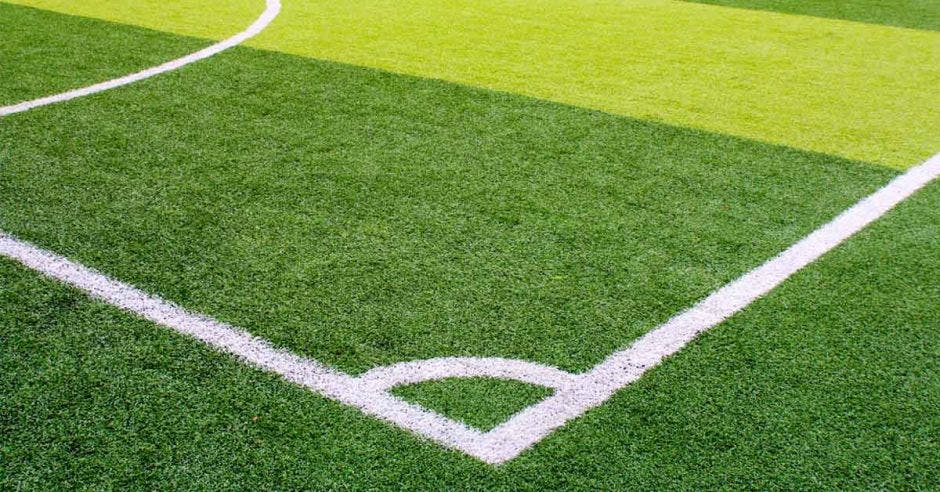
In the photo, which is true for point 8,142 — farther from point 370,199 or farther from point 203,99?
point 370,199

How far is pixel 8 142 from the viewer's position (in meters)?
4.51

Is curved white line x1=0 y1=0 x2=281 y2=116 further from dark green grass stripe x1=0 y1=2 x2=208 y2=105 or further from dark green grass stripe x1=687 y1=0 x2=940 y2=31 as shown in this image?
dark green grass stripe x1=687 y1=0 x2=940 y2=31

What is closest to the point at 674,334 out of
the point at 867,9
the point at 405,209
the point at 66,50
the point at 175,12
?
the point at 405,209

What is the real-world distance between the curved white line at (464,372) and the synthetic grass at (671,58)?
2.65m

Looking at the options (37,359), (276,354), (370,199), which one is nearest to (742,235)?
(370,199)

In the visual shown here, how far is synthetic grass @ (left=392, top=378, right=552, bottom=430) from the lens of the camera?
2.59 metres

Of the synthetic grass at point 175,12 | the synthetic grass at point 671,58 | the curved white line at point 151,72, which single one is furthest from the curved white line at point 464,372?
the synthetic grass at point 175,12

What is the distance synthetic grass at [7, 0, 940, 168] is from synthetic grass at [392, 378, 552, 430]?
2778mm

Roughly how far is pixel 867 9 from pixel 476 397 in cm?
751

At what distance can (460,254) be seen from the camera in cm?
350

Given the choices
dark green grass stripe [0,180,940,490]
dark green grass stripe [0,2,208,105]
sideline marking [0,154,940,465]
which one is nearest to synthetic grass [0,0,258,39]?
dark green grass stripe [0,2,208,105]

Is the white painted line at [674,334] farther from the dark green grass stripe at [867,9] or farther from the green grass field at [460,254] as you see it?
→ the dark green grass stripe at [867,9]

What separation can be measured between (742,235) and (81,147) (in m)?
3.20

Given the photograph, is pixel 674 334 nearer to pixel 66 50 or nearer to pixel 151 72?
pixel 151 72
